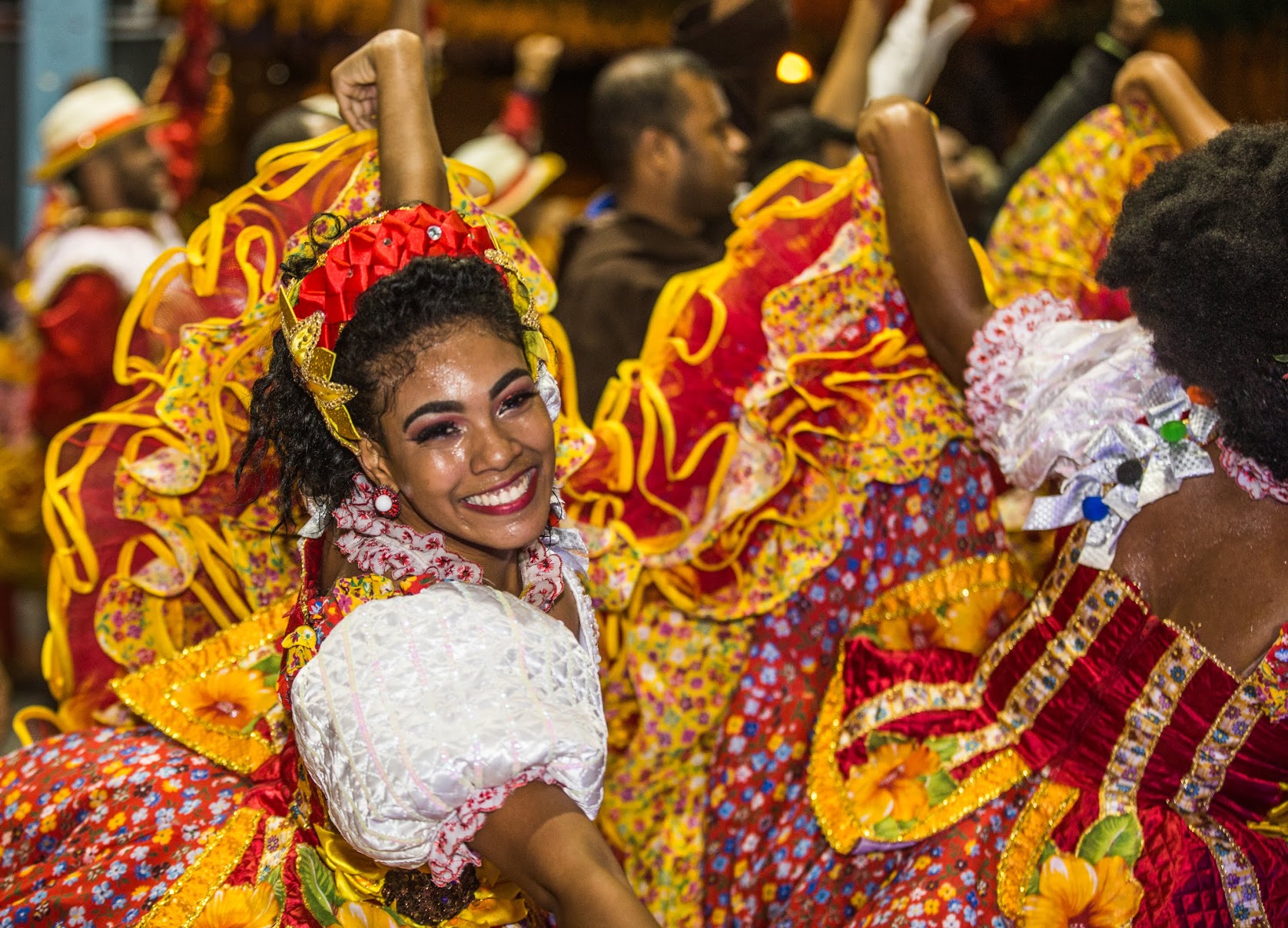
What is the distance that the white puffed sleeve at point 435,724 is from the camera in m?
1.62

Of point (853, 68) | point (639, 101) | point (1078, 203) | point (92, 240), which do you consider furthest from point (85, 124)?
point (1078, 203)

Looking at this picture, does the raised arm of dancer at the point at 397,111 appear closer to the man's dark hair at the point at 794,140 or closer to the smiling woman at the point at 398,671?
the smiling woman at the point at 398,671

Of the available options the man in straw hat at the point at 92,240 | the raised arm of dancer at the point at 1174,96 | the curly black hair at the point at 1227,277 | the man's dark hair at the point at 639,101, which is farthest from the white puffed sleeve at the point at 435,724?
the man's dark hair at the point at 639,101

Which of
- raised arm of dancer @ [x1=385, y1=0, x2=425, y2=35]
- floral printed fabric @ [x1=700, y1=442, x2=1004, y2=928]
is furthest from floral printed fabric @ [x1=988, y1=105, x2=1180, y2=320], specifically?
raised arm of dancer @ [x1=385, y1=0, x2=425, y2=35]

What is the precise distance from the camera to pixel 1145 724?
209 cm

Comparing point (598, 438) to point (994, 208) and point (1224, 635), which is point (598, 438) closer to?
point (1224, 635)

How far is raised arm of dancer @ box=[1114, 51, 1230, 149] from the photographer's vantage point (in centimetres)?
263

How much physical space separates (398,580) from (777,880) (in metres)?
0.94

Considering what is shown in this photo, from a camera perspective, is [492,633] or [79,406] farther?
[79,406]

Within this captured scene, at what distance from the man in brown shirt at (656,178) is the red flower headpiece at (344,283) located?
6.10 ft

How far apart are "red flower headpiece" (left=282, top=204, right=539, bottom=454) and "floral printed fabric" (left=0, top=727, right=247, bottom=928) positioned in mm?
679

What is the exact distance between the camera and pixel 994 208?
476cm

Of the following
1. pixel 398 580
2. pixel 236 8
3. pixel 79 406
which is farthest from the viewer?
pixel 236 8

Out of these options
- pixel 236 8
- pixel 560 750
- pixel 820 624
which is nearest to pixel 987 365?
pixel 820 624
